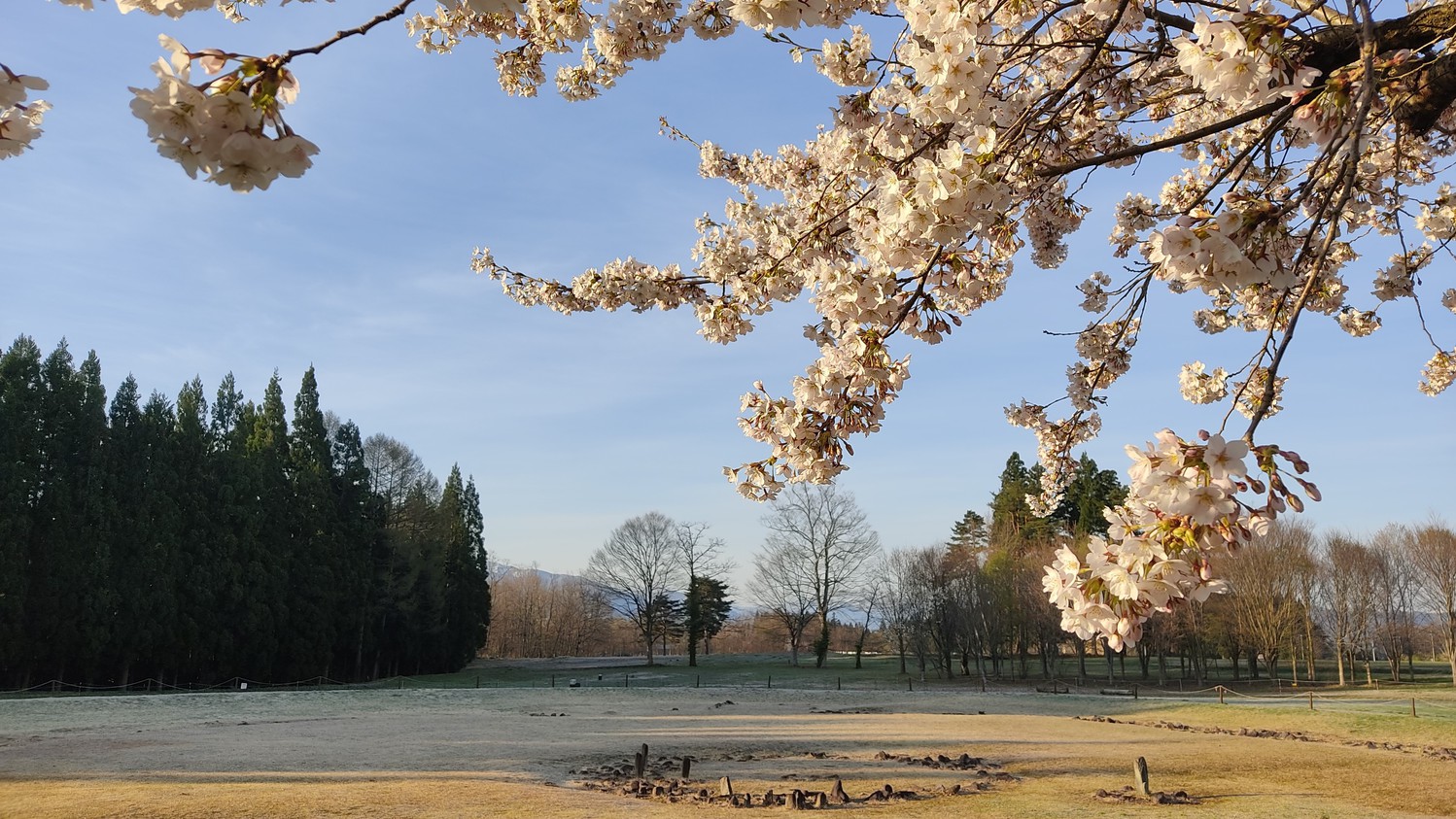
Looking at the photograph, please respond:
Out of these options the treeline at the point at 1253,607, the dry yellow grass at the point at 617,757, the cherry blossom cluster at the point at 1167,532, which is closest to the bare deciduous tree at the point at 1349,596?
the treeline at the point at 1253,607

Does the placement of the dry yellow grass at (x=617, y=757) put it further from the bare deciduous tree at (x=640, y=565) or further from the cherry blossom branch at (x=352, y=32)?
→ the bare deciduous tree at (x=640, y=565)

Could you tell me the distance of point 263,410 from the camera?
36.4m

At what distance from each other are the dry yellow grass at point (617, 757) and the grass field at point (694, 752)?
61 millimetres

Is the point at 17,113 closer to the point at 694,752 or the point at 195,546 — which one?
the point at 694,752

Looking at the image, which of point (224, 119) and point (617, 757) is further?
point (617, 757)

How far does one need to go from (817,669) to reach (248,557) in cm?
2687

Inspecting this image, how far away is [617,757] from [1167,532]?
13.8 metres

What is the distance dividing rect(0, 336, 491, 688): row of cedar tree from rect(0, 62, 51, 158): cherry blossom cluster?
2793 centimetres

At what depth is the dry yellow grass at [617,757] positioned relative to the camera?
32.7 feet

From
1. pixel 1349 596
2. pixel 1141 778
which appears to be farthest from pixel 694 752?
pixel 1349 596

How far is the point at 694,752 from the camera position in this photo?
1532cm

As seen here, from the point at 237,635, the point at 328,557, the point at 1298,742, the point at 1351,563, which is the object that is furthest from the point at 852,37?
the point at 1351,563

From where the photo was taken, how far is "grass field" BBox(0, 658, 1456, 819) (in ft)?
33.0

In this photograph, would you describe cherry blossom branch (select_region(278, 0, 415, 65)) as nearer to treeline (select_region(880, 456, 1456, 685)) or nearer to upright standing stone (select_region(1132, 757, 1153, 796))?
upright standing stone (select_region(1132, 757, 1153, 796))
